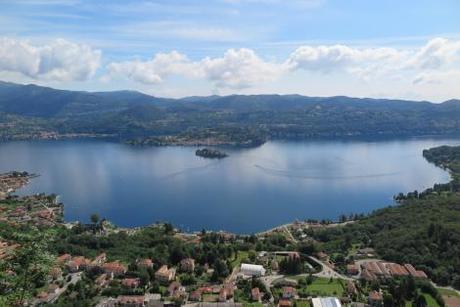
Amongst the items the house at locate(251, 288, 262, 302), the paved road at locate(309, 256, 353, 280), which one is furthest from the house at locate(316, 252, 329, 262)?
the house at locate(251, 288, 262, 302)

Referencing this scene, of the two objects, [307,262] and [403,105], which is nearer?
[307,262]

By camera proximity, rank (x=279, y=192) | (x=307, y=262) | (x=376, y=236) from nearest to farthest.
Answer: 1. (x=307, y=262)
2. (x=376, y=236)
3. (x=279, y=192)

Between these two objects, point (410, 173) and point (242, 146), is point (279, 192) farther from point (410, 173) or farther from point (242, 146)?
point (242, 146)

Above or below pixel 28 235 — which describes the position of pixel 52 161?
below

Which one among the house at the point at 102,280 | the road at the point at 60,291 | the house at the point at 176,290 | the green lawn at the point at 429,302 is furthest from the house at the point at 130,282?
the green lawn at the point at 429,302

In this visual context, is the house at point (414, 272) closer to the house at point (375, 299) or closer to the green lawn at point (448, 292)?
the green lawn at point (448, 292)

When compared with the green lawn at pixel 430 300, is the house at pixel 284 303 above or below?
above

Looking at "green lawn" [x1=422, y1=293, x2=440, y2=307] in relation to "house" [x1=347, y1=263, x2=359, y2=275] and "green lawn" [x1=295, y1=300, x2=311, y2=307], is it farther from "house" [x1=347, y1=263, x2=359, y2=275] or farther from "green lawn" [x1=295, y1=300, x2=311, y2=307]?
"green lawn" [x1=295, y1=300, x2=311, y2=307]

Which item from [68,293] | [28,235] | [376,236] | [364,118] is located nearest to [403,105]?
→ [364,118]
